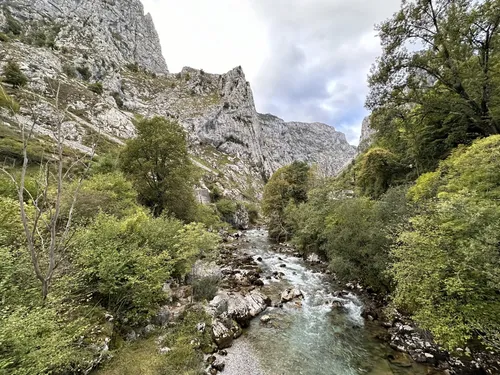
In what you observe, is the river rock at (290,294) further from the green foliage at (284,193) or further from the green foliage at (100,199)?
the green foliage at (284,193)

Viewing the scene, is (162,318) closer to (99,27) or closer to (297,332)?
(297,332)

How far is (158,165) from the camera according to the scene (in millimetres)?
23969

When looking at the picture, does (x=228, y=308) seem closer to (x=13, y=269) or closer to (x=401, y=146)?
(x=13, y=269)

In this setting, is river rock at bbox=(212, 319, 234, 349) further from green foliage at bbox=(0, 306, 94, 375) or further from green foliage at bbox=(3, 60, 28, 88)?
green foliage at bbox=(3, 60, 28, 88)

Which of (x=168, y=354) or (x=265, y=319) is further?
(x=265, y=319)

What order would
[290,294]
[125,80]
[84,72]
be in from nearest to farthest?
[290,294]
[84,72]
[125,80]

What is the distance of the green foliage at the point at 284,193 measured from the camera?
38938 millimetres


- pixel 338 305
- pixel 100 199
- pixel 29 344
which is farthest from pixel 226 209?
pixel 29 344

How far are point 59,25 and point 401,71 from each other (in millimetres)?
125681

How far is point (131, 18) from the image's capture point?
135875 millimetres

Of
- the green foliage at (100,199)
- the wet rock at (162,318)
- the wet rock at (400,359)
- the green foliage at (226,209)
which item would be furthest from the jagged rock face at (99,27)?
the wet rock at (400,359)

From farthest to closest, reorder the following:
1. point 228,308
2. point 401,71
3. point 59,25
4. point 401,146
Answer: point 59,25
point 401,146
point 401,71
point 228,308

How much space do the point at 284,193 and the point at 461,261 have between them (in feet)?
108

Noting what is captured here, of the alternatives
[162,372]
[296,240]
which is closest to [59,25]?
[296,240]
